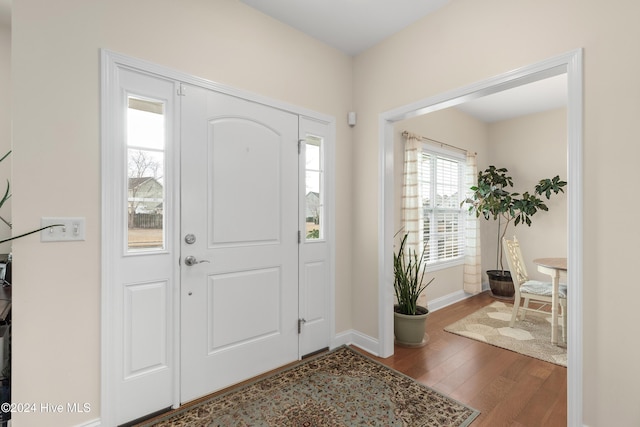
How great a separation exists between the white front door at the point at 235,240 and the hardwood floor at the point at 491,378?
3.60 ft

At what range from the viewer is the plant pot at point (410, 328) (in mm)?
2883

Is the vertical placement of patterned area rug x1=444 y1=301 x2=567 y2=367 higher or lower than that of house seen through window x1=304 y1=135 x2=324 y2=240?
lower

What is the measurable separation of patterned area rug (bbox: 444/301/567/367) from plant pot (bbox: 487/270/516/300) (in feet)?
1.84

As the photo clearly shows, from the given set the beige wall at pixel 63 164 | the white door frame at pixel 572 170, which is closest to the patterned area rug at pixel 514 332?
the white door frame at pixel 572 170

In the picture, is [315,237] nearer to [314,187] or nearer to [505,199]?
[314,187]

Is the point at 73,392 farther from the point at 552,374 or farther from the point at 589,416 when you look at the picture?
the point at 552,374

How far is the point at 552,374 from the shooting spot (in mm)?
2391

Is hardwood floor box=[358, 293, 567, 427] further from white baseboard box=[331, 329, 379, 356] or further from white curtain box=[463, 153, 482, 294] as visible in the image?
white curtain box=[463, 153, 482, 294]

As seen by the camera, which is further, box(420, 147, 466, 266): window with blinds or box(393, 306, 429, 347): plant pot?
box(420, 147, 466, 266): window with blinds

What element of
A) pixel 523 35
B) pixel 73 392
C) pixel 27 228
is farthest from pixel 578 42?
pixel 73 392

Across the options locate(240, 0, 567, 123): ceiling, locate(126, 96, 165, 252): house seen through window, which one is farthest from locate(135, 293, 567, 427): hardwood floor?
locate(240, 0, 567, 123): ceiling

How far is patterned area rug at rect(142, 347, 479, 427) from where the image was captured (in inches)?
72.3

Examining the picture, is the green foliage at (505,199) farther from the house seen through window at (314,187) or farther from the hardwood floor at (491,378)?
the house seen through window at (314,187)

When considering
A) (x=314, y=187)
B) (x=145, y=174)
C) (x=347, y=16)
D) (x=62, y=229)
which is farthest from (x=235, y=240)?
(x=347, y=16)
